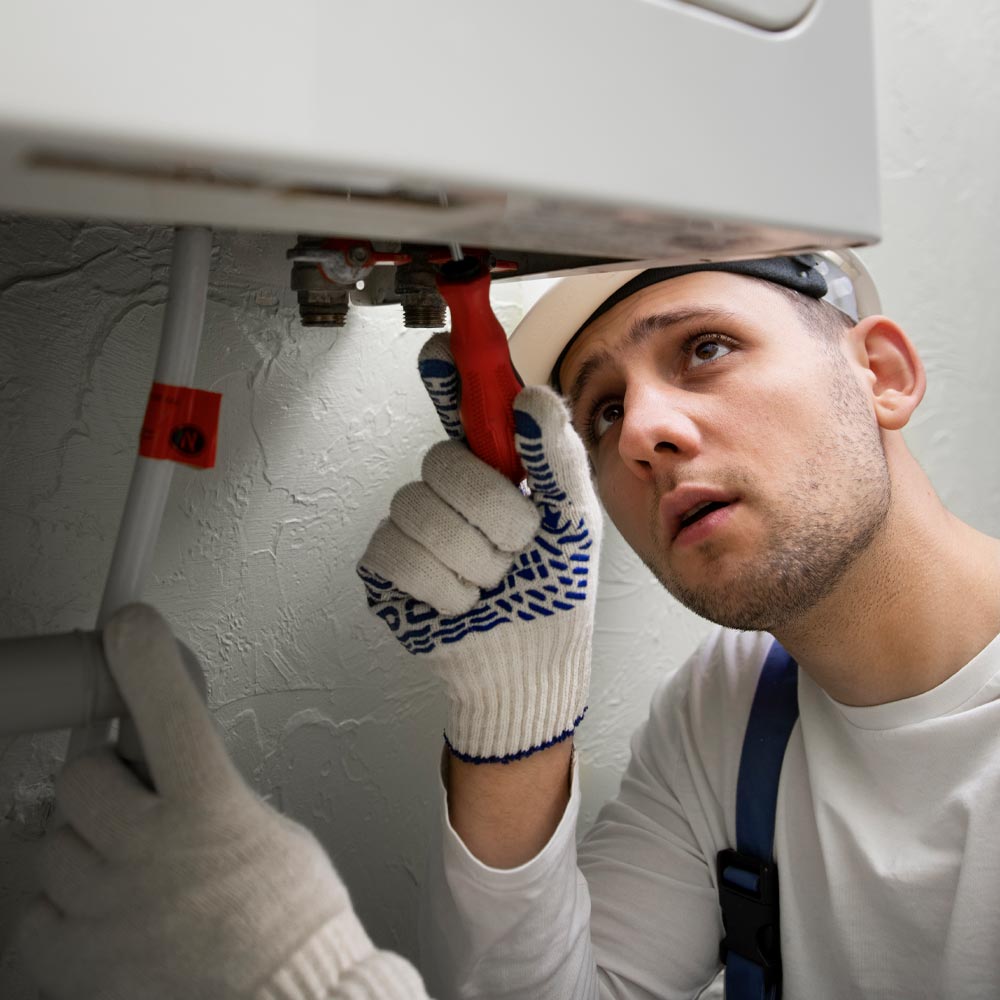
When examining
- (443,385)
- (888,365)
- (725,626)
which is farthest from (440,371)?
(888,365)

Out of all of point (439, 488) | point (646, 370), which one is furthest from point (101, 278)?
point (646, 370)

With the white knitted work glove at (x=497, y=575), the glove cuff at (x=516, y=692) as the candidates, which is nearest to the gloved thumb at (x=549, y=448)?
the white knitted work glove at (x=497, y=575)

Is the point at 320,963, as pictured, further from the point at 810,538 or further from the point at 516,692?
the point at 810,538

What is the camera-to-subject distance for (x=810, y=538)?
67 centimetres

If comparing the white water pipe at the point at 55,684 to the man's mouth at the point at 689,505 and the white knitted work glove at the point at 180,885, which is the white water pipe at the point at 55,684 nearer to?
the white knitted work glove at the point at 180,885

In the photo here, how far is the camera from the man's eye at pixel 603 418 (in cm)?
77

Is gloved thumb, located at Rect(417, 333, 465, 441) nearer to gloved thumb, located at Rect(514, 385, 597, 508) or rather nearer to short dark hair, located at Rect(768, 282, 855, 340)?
gloved thumb, located at Rect(514, 385, 597, 508)

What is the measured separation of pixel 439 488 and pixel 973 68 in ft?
3.59

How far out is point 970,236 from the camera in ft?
3.95

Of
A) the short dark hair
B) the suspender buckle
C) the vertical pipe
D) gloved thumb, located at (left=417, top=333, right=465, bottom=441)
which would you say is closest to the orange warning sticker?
the vertical pipe

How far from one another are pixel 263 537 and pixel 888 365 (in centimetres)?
56

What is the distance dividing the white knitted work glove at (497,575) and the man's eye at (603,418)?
0.69 feet

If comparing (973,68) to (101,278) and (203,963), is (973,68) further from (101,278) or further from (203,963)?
(203,963)

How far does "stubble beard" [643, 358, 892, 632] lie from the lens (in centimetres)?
66
